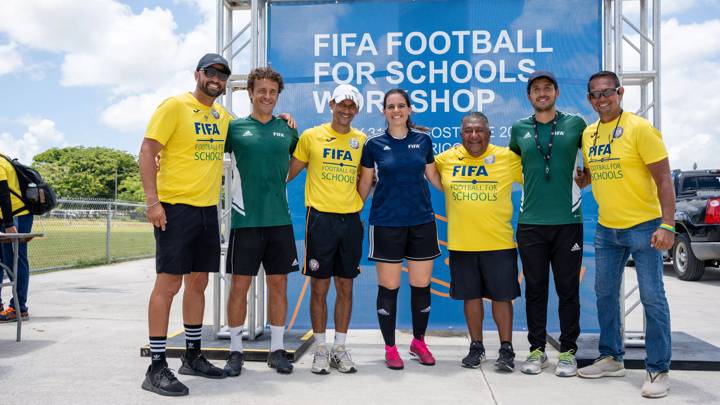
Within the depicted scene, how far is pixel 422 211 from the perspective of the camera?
13.2 ft

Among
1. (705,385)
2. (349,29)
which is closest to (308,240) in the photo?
(349,29)

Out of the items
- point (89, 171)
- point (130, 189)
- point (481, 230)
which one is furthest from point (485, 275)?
point (89, 171)

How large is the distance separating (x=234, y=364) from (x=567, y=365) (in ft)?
7.48

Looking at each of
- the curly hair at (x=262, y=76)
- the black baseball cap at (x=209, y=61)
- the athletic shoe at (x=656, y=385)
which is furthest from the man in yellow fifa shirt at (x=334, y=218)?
the athletic shoe at (x=656, y=385)

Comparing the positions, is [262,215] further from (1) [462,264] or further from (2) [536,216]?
(2) [536,216]

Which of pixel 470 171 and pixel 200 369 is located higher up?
pixel 470 171

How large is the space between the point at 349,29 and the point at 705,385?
384cm

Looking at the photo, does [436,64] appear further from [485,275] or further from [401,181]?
[485,275]

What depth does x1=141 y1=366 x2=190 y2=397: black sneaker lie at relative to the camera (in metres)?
3.40

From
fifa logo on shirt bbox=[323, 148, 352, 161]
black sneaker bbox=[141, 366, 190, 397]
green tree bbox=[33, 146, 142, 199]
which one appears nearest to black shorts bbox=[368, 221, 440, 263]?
fifa logo on shirt bbox=[323, 148, 352, 161]

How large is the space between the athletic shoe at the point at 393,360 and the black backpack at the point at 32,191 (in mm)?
3870

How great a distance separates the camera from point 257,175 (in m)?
3.93

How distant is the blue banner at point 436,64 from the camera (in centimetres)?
497

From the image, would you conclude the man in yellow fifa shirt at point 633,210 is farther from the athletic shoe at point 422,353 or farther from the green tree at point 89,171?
the green tree at point 89,171
